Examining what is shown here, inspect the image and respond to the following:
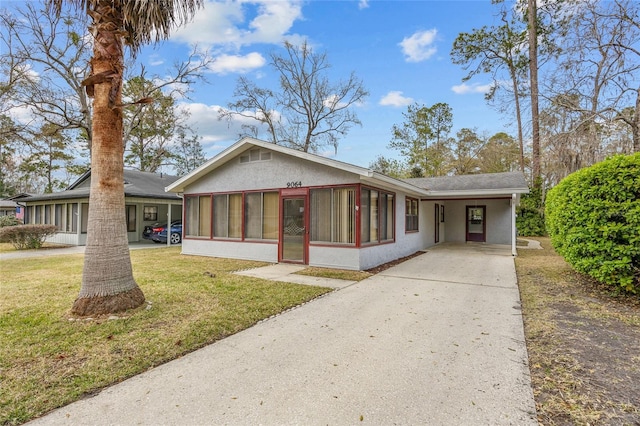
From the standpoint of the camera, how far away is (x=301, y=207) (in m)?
9.13

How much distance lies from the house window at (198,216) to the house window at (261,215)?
1.82m

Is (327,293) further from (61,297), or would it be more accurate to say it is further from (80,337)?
(61,297)

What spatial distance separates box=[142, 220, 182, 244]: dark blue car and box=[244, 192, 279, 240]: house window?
25.2 feet

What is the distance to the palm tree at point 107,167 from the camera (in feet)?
14.6

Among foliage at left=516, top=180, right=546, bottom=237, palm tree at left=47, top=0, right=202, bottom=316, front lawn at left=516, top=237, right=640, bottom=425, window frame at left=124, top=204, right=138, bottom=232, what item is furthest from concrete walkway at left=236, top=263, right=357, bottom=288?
foliage at left=516, top=180, right=546, bottom=237

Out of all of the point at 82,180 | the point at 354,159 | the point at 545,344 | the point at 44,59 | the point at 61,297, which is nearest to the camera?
the point at 545,344

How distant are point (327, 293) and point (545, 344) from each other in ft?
11.3

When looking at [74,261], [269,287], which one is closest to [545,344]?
[269,287]

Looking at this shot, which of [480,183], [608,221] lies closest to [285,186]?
[608,221]

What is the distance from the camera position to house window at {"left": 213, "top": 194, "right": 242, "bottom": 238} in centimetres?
1052

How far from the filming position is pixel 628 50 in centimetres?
934

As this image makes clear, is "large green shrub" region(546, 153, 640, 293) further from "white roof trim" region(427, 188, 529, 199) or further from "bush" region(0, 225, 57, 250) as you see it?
"bush" region(0, 225, 57, 250)

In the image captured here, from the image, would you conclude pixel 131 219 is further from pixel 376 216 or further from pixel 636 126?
pixel 636 126

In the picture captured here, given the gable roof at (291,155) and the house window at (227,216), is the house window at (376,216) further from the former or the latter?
the house window at (227,216)
